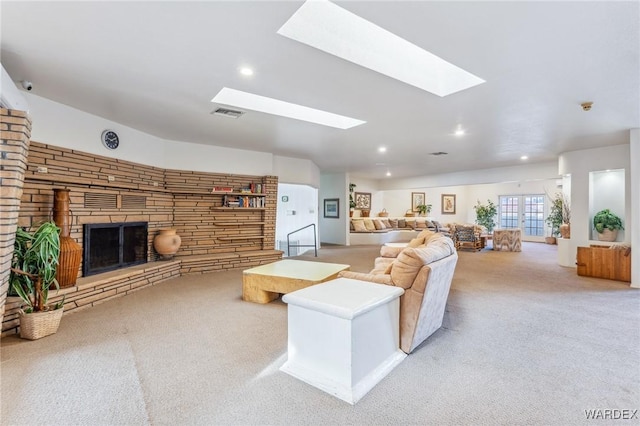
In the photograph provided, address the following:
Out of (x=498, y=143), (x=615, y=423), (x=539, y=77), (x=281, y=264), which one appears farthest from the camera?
(x=498, y=143)

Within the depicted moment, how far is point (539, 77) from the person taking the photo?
286 centimetres

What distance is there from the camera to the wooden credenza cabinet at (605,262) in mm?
5062

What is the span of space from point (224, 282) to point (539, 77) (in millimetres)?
4653

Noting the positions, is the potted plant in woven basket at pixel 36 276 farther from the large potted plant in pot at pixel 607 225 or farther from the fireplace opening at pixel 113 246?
the large potted plant in pot at pixel 607 225

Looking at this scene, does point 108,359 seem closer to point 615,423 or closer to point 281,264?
point 281,264

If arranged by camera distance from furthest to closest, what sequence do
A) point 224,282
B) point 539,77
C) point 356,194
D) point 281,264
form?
point 356,194, point 224,282, point 281,264, point 539,77

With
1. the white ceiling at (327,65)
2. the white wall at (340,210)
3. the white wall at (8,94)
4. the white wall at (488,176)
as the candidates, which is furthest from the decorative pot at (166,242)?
the white wall at (488,176)

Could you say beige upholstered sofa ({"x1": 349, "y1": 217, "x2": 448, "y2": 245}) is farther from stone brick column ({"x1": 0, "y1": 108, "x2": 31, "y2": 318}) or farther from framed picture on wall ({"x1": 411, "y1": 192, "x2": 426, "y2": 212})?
stone brick column ({"x1": 0, "y1": 108, "x2": 31, "y2": 318})

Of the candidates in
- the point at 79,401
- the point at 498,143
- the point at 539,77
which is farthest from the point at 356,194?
the point at 79,401

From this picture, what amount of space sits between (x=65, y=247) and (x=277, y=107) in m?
2.91

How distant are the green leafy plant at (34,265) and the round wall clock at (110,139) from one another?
1775 millimetres

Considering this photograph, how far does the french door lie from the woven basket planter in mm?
13213

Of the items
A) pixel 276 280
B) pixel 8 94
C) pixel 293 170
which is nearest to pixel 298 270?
pixel 276 280

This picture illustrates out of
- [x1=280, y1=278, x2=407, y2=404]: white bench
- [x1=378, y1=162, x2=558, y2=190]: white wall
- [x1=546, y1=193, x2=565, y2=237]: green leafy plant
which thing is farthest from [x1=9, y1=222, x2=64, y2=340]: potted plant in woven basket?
[x1=546, y1=193, x2=565, y2=237]: green leafy plant
